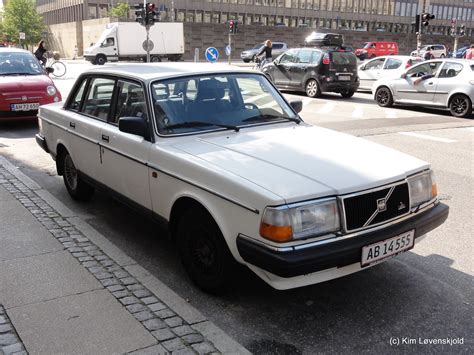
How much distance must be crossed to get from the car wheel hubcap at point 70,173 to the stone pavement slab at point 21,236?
61 centimetres

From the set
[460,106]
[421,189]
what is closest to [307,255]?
[421,189]

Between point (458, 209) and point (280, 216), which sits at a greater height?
point (280, 216)

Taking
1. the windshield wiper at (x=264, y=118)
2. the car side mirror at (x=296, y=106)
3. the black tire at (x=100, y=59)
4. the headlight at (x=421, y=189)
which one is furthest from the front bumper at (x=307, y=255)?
the black tire at (x=100, y=59)

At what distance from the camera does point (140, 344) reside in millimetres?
3127

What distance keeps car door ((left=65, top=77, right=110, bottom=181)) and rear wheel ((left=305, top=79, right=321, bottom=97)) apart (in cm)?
1343

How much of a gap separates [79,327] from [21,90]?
29.0 ft

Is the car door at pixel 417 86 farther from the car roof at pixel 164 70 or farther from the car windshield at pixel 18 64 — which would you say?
the car roof at pixel 164 70

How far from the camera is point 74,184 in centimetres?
605

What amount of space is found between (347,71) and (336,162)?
15425 mm

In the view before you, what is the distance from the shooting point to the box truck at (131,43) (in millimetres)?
43188

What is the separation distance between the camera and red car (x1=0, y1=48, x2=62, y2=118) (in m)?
10.8

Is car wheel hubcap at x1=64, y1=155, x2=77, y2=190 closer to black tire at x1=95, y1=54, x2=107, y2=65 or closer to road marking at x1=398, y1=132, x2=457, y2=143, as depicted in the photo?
road marking at x1=398, y1=132, x2=457, y2=143

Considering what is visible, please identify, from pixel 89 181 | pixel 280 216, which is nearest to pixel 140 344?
pixel 280 216

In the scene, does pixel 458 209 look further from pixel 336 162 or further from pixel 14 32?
pixel 14 32
